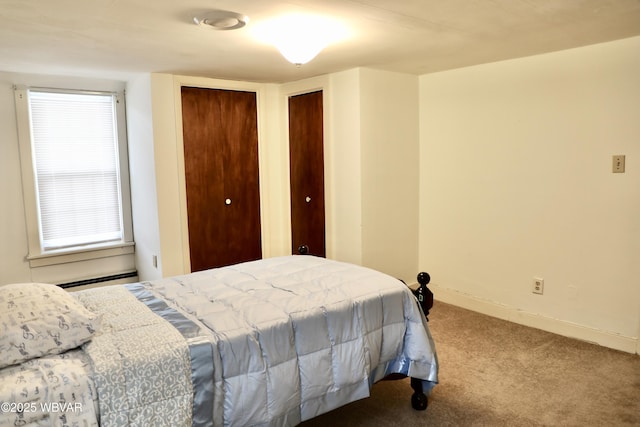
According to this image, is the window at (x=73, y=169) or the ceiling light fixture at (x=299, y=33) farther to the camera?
the window at (x=73, y=169)

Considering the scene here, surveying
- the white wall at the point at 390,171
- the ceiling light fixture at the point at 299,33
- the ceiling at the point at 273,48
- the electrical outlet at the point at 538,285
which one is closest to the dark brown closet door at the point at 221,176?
the ceiling at the point at 273,48

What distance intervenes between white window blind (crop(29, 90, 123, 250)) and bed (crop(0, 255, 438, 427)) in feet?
7.40

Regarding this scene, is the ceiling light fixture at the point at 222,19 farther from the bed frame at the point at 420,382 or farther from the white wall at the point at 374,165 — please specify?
the bed frame at the point at 420,382

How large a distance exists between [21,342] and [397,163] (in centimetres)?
326

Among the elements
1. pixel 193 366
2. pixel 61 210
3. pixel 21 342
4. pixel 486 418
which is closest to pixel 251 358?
pixel 193 366

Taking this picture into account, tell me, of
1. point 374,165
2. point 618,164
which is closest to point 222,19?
point 374,165

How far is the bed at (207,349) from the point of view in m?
1.54

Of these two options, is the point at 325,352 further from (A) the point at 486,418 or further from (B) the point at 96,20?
(B) the point at 96,20

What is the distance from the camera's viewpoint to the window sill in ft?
13.5

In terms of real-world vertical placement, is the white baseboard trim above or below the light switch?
below

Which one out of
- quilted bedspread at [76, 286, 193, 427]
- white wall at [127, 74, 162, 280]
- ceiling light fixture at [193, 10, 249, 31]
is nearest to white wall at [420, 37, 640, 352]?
ceiling light fixture at [193, 10, 249, 31]

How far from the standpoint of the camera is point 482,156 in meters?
3.88

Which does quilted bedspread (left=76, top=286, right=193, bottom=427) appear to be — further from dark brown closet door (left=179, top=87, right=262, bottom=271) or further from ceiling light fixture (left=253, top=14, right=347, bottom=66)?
dark brown closet door (left=179, top=87, right=262, bottom=271)

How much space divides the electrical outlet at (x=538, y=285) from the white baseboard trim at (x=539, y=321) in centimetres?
19
